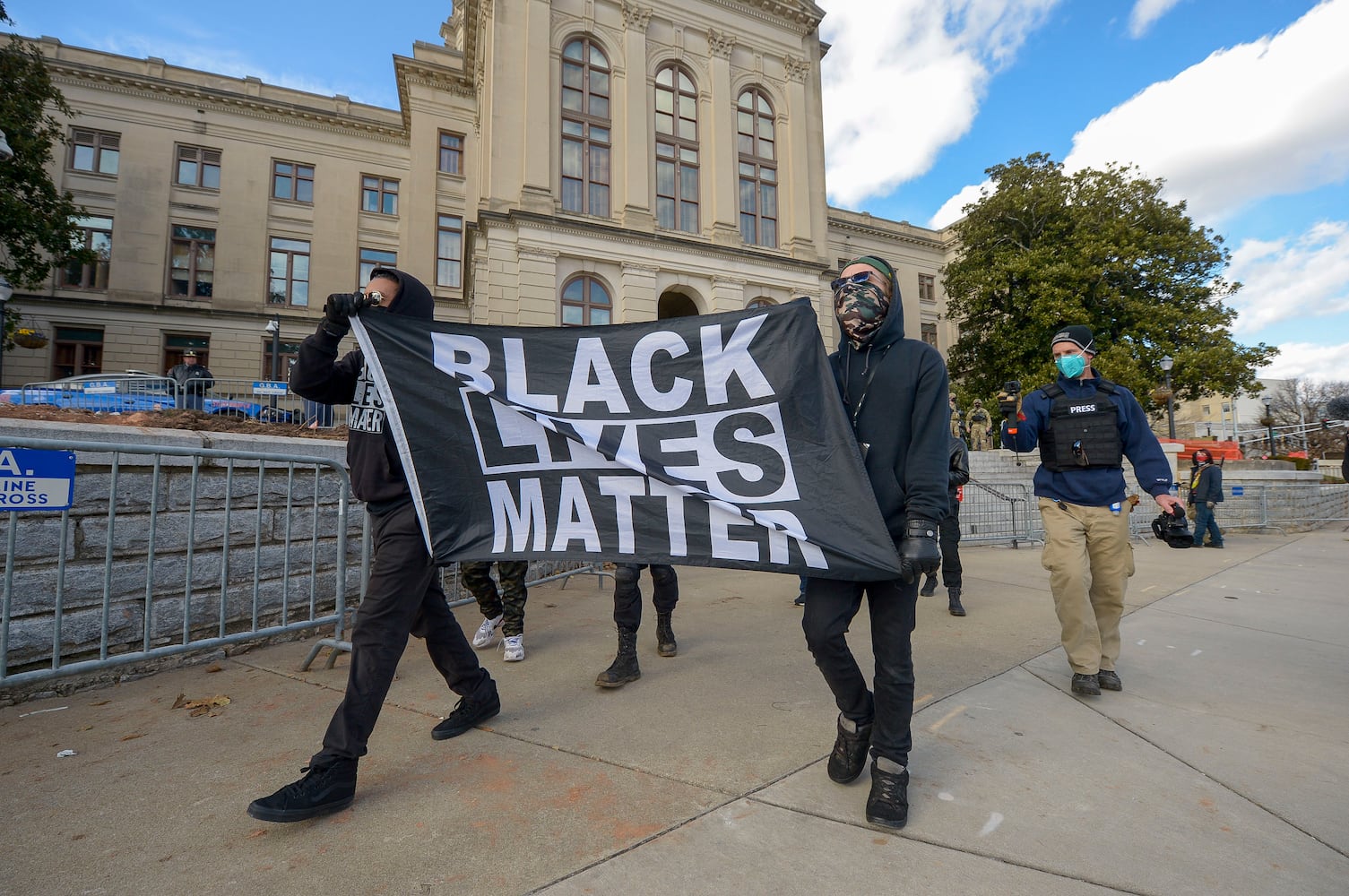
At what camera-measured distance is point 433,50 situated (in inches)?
1178

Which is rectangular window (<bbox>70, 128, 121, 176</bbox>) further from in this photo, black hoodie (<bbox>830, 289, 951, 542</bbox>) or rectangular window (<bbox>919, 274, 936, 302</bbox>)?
rectangular window (<bbox>919, 274, 936, 302</bbox>)

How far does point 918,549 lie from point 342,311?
2511mm

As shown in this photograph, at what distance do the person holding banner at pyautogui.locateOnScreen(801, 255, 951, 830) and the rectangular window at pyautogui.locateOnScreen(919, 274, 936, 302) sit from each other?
143ft

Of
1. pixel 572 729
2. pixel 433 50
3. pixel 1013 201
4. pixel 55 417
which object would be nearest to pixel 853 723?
pixel 572 729

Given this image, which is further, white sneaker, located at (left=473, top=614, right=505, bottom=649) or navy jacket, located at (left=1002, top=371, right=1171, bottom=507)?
white sneaker, located at (left=473, top=614, right=505, bottom=649)

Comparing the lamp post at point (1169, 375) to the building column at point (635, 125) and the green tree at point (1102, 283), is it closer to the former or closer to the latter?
the green tree at point (1102, 283)

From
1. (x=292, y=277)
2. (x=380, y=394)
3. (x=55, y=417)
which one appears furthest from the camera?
(x=292, y=277)

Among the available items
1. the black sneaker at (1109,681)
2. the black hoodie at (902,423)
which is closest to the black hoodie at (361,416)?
the black hoodie at (902,423)

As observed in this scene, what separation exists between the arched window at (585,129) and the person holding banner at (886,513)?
68.0 feet

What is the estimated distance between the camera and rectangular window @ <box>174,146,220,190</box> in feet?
92.3

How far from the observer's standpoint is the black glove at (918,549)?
7.52 feet

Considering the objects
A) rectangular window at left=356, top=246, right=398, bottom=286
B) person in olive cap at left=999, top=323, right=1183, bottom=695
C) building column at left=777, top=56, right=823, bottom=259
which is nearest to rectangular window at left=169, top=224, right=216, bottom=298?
rectangular window at left=356, top=246, right=398, bottom=286

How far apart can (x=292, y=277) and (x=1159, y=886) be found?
34.7 meters

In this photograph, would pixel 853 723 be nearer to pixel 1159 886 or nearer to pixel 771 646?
pixel 1159 886
